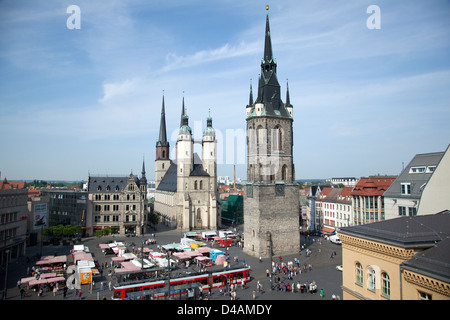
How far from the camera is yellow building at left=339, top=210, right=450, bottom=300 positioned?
452 inches

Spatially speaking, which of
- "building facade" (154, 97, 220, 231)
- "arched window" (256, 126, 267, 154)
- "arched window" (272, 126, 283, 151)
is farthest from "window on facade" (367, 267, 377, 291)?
"building facade" (154, 97, 220, 231)

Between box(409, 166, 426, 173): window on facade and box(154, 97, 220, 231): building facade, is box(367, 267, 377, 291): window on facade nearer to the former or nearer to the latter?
box(409, 166, 426, 173): window on facade

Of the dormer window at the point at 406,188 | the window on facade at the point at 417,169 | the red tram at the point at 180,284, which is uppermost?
the window on facade at the point at 417,169

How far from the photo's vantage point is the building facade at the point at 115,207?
60.6 meters

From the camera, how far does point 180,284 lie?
26688 mm

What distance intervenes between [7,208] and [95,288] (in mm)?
19072

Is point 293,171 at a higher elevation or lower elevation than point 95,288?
higher

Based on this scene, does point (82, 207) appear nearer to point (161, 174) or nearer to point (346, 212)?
point (161, 174)

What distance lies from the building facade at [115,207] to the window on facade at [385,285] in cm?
5320

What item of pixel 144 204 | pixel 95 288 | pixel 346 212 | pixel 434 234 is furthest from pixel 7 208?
pixel 346 212

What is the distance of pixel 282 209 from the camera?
42.7m

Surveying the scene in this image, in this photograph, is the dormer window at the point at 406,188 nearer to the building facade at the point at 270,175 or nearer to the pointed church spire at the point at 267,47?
the building facade at the point at 270,175

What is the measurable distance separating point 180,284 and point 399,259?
60.1 ft

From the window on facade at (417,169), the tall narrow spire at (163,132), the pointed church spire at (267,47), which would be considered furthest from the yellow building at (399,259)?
the tall narrow spire at (163,132)
